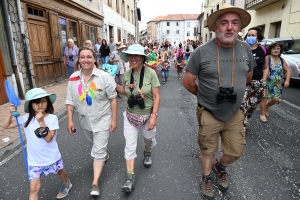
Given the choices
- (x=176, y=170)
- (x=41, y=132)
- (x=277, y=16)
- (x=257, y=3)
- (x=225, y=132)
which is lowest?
(x=176, y=170)

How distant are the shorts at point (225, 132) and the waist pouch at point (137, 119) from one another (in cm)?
69

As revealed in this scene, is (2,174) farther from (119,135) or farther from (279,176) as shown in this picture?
(279,176)

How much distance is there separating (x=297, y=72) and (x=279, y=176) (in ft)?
20.6

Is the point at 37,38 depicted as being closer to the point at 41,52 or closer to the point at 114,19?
the point at 41,52

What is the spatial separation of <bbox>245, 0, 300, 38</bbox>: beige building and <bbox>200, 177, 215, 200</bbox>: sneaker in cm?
1318

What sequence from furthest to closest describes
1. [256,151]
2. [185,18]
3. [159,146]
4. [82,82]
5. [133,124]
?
[185,18], [159,146], [256,151], [133,124], [82,82]

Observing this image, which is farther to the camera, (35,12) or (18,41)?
(35,12)

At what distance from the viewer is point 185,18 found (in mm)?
80188

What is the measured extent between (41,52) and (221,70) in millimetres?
7839

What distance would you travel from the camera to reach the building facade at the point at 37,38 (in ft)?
21.3

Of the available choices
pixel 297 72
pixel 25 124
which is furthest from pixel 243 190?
pixel 297 72

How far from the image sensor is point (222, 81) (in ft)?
6.98

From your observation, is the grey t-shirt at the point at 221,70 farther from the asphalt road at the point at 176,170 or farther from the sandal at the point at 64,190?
the sandal at the point at 64,190

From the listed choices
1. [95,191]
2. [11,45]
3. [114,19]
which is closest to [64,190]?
[95,191]
